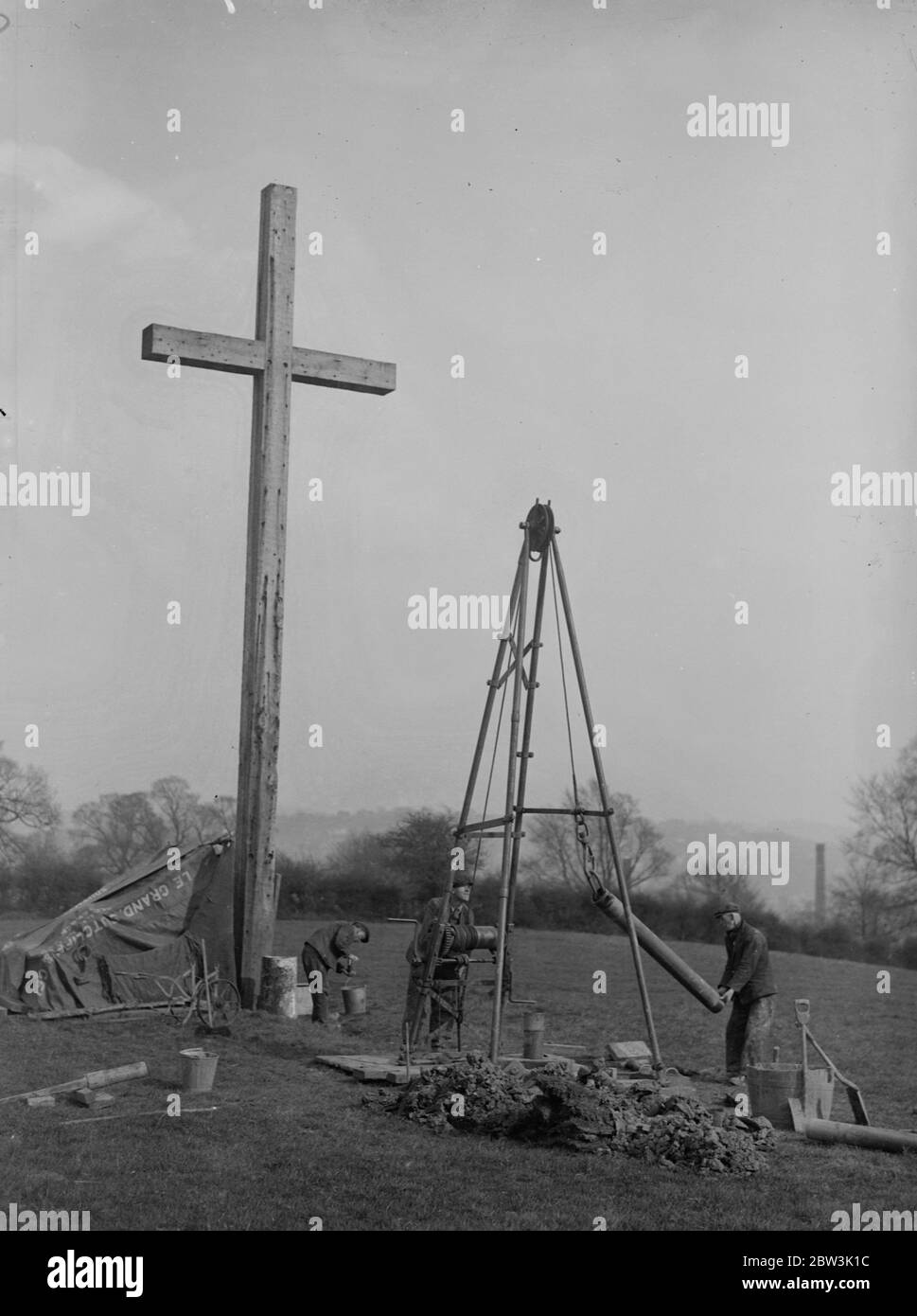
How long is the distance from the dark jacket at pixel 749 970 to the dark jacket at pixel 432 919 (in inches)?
88.4

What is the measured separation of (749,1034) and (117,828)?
23354mm

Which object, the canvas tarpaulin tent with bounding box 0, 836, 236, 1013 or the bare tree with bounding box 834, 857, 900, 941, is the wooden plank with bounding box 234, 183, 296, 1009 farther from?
the bare tree with bounding box 834, 857, 900, 941

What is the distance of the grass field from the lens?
700cm

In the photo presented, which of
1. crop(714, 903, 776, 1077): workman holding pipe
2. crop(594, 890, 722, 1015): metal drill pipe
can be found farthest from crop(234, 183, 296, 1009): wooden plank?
crop(714, 903, 776, 1077): workman holding pipe

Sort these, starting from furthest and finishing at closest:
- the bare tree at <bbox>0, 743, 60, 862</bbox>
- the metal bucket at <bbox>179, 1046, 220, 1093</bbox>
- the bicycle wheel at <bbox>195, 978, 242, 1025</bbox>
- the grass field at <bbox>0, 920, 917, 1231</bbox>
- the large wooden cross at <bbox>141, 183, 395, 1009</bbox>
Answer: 1. the bare tree at <bbox>0, 743, 60, 862</bbox>
2. the large wooden cross at <bbox>141, 183, 395, 1009</bbox>
3. the bicycle wheel at <bbox>195, 978, 242, 1025</bbox>
4. the metal bucket at <bbox>179, 1046, 220, 1093</bbox>
5. the grass field at <bbox>0, 920, 917, 1231</bbox>

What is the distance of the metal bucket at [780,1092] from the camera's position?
916 cm

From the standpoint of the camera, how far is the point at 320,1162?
7914mm

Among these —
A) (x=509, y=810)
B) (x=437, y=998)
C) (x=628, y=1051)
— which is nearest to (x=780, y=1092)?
(x=628, y=1051)

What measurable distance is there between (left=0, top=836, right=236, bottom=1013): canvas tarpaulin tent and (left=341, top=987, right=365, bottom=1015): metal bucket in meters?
1.11

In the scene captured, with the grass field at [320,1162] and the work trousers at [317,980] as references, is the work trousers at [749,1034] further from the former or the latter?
the work trousers at [317,980]

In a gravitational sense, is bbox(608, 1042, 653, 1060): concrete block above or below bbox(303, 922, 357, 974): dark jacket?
below

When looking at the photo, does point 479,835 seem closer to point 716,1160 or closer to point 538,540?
point 538,540
